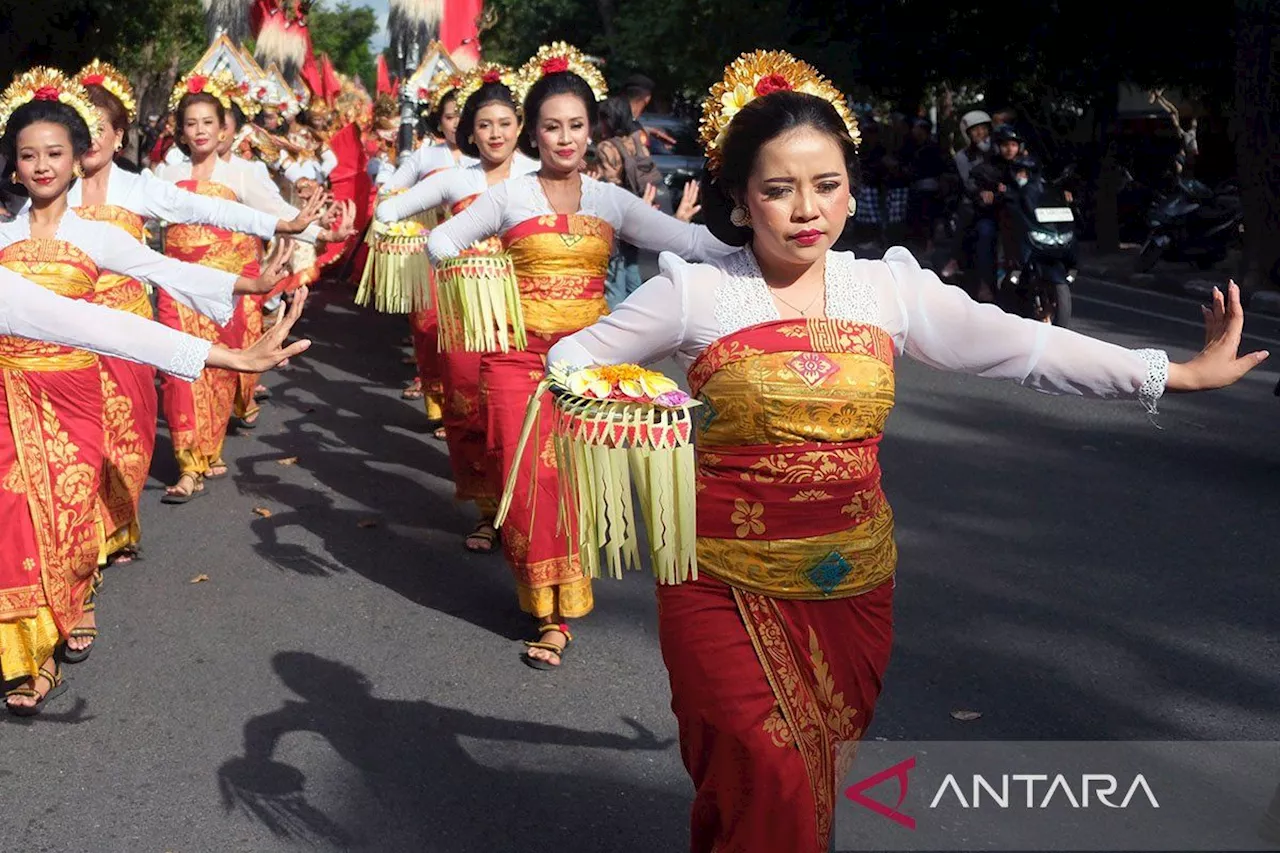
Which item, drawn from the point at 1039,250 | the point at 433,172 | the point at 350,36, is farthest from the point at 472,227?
the point at 350,36

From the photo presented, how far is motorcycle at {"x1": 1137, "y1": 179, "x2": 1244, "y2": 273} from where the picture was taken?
54.5 ft

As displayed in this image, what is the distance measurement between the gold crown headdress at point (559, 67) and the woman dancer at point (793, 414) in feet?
9.55

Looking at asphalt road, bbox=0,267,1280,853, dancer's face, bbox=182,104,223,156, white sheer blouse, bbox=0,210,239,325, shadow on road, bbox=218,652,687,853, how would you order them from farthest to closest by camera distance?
1. dancer's face, bbox=182,104,223,156
2. white sheer blouse, bbox=0,210,239,325
3. asphalt road, bbox=0,267,1280,853
4. shadow on road, bbox=218,652,687,853

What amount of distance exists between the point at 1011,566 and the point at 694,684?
355cm

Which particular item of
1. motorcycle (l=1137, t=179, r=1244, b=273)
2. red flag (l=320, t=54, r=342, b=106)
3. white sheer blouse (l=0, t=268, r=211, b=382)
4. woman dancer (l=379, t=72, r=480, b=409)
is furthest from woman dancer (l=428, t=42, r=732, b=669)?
red flag (l=320, t=54, r=342, b=106)

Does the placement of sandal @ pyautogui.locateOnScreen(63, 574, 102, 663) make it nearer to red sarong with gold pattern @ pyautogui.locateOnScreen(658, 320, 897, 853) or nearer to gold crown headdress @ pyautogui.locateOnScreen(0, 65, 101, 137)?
gold crown headdress @ pyautogui.locateOnScreen(0, 65, 101, 137)

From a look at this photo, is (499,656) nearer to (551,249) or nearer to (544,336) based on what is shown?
(544,336)

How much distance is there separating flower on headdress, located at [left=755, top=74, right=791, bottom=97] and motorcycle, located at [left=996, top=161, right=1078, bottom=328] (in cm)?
939

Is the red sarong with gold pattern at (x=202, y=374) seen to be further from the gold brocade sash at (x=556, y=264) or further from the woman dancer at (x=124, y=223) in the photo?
the gold brocade sash at (x=556, y=264)

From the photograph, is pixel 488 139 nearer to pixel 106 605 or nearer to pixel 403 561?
pixel 403 561

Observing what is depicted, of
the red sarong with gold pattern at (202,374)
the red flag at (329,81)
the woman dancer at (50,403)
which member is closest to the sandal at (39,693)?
the woman dancer at (50,403)

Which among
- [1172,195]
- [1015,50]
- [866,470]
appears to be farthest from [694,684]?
[1015,50]

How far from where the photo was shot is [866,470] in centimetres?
340

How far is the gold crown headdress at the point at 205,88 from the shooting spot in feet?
29.0
